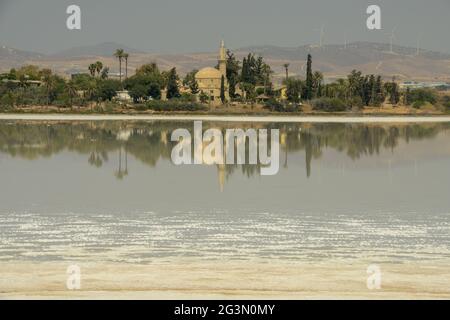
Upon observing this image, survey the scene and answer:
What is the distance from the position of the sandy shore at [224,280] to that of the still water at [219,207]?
55 cm

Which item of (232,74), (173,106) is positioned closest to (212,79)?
(232,74)

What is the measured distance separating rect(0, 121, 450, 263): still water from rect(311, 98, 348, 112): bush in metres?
51.2

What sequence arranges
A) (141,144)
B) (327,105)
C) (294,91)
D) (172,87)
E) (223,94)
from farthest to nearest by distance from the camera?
(172,87) < (223,94) < (294,91) < (327,105) < (141,144)

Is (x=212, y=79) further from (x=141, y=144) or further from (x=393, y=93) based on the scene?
(x=141, y=144)

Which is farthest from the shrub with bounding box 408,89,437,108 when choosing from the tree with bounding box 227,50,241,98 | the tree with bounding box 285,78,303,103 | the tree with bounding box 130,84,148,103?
the tree with bounding box 130,84,148,103

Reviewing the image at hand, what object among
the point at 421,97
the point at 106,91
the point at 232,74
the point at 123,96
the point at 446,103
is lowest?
the point at 446,103

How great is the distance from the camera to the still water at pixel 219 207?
37.6 feet

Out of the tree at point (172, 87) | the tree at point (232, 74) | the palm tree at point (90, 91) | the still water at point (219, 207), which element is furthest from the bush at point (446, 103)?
the still water at point (219, 207)

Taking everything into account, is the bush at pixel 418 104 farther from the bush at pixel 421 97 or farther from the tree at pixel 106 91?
the tree at pixel 106 91

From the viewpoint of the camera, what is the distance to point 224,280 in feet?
30.6

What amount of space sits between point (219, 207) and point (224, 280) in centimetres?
661

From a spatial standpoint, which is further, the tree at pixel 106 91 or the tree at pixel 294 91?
the tree at pixel 106 91

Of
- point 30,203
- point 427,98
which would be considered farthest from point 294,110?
point 30,203
